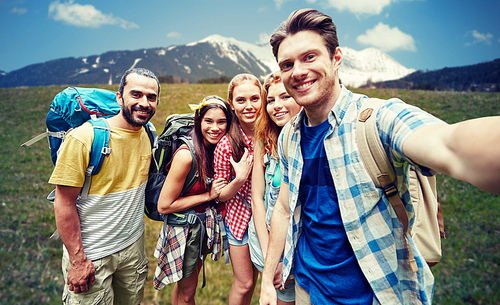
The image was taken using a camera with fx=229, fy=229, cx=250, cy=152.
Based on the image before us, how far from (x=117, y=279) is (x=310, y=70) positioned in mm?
3258

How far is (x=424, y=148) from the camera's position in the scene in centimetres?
102

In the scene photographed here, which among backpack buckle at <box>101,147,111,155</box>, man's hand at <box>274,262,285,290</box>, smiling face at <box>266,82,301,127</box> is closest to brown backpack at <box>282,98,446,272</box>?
smiling face at <box>266,82,301,127</box>

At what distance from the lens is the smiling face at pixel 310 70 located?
5.36 ft

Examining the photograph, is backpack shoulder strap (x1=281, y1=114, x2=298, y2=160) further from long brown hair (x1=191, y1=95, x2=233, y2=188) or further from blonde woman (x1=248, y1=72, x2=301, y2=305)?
long brown hair (x1=191, y1=95, x2=233, y2=188)

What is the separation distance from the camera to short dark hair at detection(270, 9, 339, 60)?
5.33 feet

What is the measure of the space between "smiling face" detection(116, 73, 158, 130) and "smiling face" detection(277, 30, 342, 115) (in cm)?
171

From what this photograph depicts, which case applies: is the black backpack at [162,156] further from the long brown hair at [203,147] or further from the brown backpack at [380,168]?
the brown backpack at [380,168]

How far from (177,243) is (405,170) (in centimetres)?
253

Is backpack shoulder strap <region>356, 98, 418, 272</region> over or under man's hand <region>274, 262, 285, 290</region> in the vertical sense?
over

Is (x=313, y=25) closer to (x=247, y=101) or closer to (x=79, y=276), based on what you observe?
(x=247, y=101)

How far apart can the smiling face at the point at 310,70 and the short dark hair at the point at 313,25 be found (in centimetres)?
3

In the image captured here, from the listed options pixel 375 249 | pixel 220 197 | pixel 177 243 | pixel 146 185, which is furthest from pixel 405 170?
pixel 146 185

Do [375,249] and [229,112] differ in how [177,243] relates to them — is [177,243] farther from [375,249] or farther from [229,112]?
[375,249]

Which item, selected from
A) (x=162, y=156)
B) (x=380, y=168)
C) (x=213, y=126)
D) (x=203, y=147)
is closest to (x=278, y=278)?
(x=380, y=168)
